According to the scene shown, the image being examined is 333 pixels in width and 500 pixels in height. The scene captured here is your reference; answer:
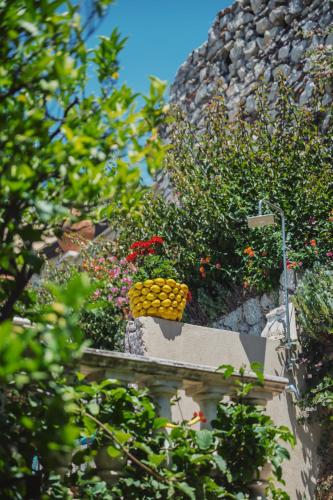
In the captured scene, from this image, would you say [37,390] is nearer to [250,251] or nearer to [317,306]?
[317,306]

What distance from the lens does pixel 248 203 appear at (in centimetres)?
853

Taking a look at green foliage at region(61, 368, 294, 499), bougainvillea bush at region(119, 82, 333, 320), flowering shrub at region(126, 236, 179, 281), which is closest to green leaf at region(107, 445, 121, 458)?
green foliage at region(61, 368, 294, 499)

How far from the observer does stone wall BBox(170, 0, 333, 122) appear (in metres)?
10.6

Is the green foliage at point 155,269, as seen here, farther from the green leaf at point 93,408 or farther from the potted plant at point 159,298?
the green leaf at point 93,408

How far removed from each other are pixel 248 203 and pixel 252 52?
175 inches

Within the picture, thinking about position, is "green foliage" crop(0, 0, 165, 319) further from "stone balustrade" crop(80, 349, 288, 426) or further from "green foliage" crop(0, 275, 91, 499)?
"stone balustrade" crop(80, 349, 288, 426)

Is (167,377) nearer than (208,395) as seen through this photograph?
Yes

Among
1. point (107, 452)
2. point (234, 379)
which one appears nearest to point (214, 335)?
point (234, 379)

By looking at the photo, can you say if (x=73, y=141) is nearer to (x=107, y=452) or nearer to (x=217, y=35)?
(x=107, y=452)

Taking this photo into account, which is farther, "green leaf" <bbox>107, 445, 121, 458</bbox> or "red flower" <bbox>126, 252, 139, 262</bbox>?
"red flower" <bbox>126, 252, 139, 262</bbox>

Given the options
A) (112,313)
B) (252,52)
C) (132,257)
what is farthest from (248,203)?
(252,52)

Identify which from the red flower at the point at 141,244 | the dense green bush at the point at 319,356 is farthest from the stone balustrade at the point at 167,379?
the red flower at the point at 141,244

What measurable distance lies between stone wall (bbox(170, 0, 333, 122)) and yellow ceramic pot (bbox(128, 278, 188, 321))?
4561 millimetres

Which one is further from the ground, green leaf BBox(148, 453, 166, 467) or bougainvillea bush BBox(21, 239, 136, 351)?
bougainvillea bush BBox(21, 239, 136, 351)
